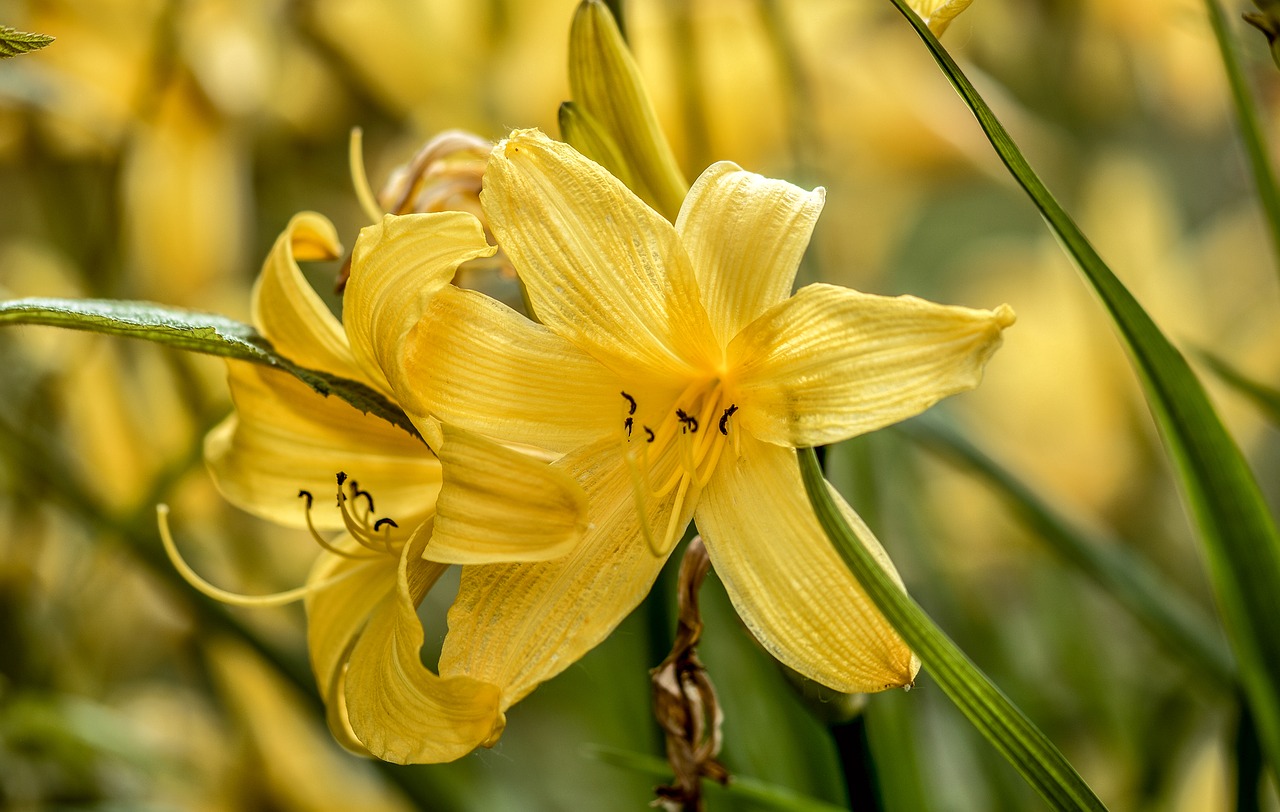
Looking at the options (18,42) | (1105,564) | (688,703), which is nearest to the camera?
(18,42)

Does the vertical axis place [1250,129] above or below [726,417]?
above

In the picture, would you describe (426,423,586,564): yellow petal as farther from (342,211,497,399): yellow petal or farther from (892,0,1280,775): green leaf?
(892,0,1280,775): green leaf

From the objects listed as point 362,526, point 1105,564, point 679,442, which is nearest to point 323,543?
point 362,526

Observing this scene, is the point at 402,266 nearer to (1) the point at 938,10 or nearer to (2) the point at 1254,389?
(1) the point at 938,10

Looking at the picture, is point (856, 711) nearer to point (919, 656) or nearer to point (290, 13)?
point (919, 656)

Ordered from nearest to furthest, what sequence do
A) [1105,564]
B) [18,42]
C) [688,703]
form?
[18,42]
[688,703]
[1105,564]

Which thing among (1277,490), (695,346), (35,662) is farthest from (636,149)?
(1277,490)

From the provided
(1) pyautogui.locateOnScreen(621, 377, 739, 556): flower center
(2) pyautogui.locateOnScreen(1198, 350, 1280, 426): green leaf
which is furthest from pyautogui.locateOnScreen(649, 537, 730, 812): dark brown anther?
(2) pyautogui.locateOnScreen(1198, 350, 1280, 426): green leaf
